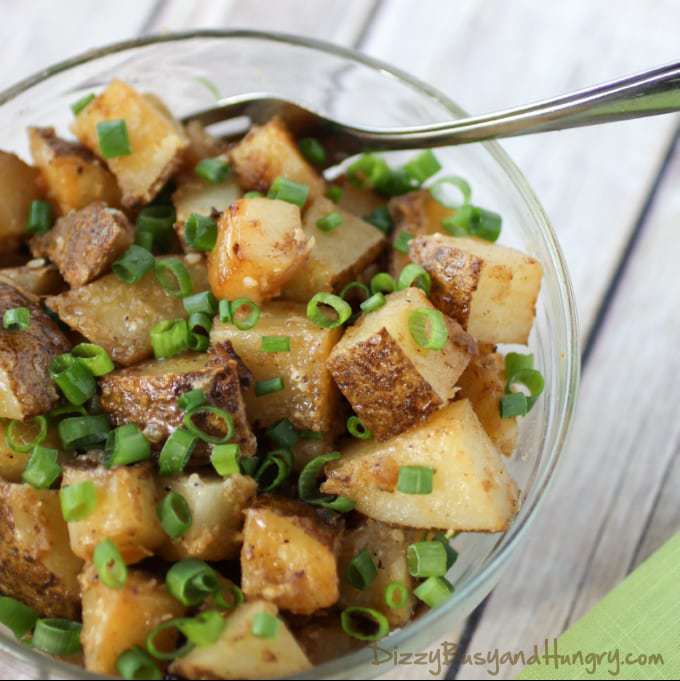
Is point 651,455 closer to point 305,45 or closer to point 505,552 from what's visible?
point 505,552

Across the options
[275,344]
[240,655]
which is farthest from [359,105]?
[240,655]

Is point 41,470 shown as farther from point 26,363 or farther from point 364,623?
point 364,623

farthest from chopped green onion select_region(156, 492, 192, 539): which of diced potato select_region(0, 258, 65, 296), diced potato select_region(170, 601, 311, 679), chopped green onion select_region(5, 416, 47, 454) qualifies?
diced potato select_region(0, 258, 65, 296)

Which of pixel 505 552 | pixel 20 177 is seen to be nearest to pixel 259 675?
pixel 505 552

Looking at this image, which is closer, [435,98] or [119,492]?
[119,492]

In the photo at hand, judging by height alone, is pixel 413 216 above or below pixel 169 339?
above

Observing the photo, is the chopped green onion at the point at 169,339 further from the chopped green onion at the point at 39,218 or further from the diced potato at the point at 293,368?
the chopped green onion at the point at 39,218
